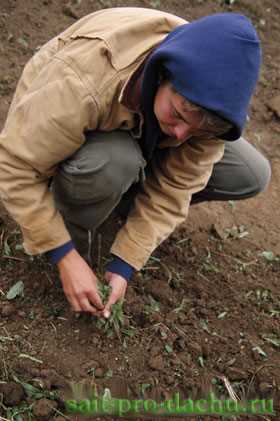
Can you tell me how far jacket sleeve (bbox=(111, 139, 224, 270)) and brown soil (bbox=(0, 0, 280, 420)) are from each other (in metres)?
0.23

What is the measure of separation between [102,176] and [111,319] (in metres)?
0.48

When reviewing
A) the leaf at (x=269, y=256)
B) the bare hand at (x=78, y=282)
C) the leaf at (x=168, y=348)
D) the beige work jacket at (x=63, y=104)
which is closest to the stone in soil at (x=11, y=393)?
the bare hand at (x=78, y=282)

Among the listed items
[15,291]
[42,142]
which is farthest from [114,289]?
[42,142]

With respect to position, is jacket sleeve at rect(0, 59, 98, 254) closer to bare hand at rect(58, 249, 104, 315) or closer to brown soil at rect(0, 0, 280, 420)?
bare hand at rect(58, 249, 104, 315)

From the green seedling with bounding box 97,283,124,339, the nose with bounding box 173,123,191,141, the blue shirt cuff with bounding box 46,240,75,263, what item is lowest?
the green seedling with bounding box 97,283,124,339

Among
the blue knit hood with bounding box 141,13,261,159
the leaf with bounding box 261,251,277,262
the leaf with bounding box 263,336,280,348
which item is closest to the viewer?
the blue knit hood with bounding box 141,13,261,159

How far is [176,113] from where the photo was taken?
1816 mm

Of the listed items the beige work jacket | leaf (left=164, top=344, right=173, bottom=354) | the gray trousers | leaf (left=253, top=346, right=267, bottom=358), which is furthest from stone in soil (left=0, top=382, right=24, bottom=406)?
leaf (left=253, top=346, right=267, bottom=358)

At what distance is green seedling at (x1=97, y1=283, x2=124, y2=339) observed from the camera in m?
2.18

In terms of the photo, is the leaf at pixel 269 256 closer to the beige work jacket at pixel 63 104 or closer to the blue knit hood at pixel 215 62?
the beige work jacket at pixel 63 104

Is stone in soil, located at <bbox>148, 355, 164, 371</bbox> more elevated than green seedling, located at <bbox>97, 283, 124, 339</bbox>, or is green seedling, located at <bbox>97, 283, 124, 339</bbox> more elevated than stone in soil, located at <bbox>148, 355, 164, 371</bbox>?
green seedling, located at <bbox>97, 283, 124, 339</bbox>

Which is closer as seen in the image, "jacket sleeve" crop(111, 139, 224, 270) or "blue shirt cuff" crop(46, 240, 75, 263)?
"blue shirt cuff" crop(46, 240, 75, 263)

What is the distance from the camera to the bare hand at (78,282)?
81.0 inches

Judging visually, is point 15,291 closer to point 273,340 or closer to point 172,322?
point 172,322
